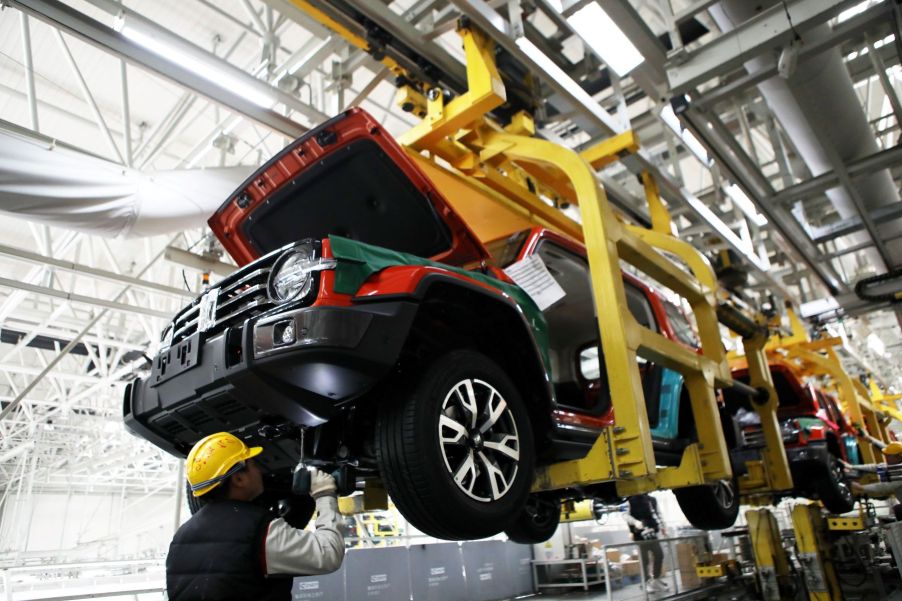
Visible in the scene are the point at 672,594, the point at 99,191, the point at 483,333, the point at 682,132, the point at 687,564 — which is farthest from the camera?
the point at 687,564

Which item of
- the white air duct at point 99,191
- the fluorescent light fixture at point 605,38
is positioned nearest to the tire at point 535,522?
the fluorescent light fixture at point 605,38

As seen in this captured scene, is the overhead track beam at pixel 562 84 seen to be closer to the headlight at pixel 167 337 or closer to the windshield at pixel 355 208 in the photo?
the windshield at pixel 355 208

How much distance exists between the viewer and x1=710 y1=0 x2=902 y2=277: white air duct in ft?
13.8

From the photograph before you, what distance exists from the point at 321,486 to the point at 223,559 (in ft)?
1.45

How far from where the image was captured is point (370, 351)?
2.04 meters

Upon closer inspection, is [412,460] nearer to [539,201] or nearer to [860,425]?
[539,201]

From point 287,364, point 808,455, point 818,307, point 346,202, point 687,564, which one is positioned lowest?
point 687,564

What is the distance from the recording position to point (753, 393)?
511 cm

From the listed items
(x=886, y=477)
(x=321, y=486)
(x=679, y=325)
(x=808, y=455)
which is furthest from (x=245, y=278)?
(x=886, y=477)

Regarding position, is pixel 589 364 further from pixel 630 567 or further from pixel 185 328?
pixel 630 567

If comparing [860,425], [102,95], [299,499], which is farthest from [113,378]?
[860,425]

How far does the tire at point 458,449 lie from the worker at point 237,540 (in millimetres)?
487

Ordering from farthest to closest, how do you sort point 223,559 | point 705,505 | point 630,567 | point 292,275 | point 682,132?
point 630,567, point 682,132, point 705,505, point 223,559, point 292,275

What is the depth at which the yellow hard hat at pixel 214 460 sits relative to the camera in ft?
7.86
